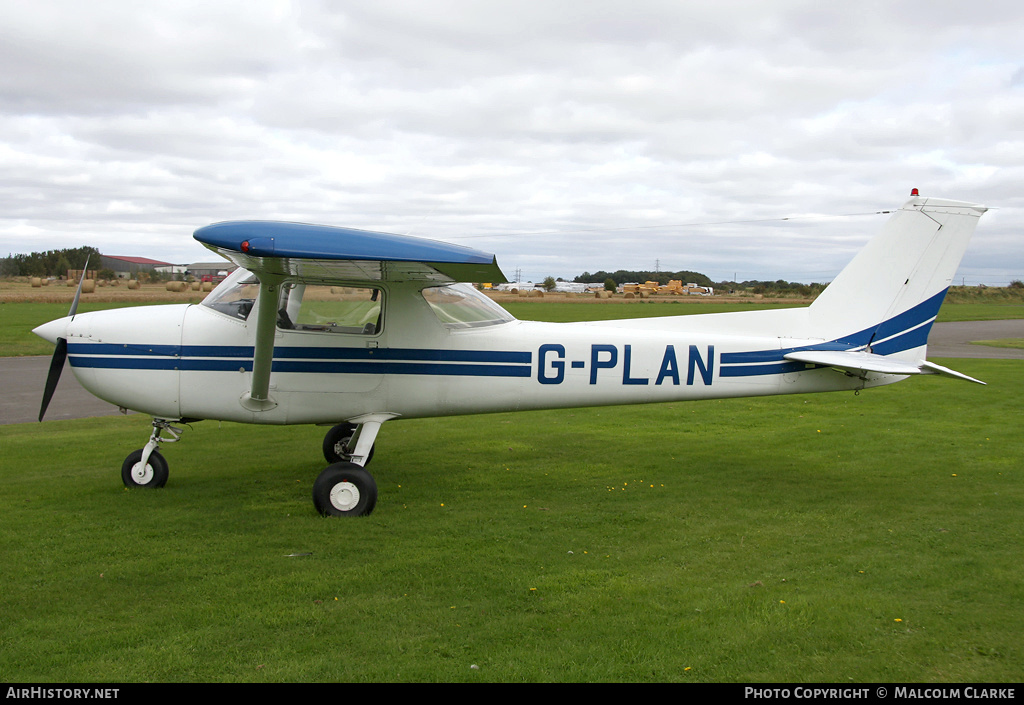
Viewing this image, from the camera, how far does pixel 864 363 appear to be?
7094 mm

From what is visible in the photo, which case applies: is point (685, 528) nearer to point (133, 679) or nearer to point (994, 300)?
point (133, 679)

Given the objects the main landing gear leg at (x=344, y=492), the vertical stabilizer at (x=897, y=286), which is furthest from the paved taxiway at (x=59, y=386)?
the vertical stabilizer at (x=897, y=286)

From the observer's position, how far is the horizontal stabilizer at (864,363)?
693 centimetres

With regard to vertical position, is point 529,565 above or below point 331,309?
below

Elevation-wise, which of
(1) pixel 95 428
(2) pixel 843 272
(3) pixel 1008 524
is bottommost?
(1) pixel 95 428

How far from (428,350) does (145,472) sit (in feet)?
9.78

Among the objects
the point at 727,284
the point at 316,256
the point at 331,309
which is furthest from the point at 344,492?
the point at 727,284

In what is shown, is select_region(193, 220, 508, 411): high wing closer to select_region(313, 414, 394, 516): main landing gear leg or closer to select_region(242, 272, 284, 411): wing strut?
select_region(242, 272, 284, 411): wing strut

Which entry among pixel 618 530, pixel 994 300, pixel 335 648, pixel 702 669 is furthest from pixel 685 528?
pixel 994 300

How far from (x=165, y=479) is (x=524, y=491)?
3501mm

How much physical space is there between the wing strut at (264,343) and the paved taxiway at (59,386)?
22.4 feet

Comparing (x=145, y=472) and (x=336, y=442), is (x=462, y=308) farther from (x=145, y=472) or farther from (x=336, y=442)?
(x=145, y=472)

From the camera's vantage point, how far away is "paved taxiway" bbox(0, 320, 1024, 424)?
39.5 feet

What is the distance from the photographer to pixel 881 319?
7.64 metres
